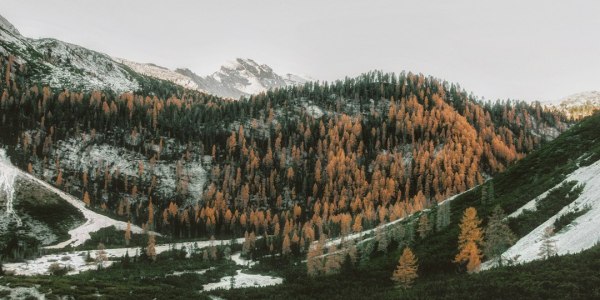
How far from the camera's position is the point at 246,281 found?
106 metres

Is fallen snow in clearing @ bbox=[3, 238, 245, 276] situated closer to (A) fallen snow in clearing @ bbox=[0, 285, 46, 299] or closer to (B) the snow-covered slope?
(B) the snow-covered slope

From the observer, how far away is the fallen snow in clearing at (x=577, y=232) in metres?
49.3

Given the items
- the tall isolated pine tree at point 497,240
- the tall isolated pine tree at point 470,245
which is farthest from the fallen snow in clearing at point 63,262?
the tall isolated pine tree at point 497,240

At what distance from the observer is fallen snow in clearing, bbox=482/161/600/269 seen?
4928 cm

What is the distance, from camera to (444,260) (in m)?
80.4

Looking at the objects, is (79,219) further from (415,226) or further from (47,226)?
(415,226)

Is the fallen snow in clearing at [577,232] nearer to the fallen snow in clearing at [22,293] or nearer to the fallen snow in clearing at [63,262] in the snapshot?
the fallen snow in clearing at [22,293]

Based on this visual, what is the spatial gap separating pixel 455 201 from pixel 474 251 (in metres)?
62.5

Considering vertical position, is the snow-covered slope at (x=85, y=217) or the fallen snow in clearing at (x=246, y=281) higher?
the snow-covered slope at (x=85, y=217)

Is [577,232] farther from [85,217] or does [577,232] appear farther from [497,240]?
[85,217]

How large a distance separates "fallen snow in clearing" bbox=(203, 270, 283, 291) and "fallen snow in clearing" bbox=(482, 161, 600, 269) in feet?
181

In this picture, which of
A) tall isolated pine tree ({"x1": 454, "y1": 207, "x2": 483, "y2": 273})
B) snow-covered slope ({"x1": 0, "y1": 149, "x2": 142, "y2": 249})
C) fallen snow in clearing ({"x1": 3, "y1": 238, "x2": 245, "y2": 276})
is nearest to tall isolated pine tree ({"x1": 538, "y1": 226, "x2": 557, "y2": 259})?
tall isolated pine tree ({"x1": 454, "y1": 207, "x2": 483, "y2": 273})

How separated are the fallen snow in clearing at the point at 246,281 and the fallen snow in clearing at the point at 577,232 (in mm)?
55106

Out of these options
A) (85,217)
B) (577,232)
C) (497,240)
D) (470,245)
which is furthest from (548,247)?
(85,217)
